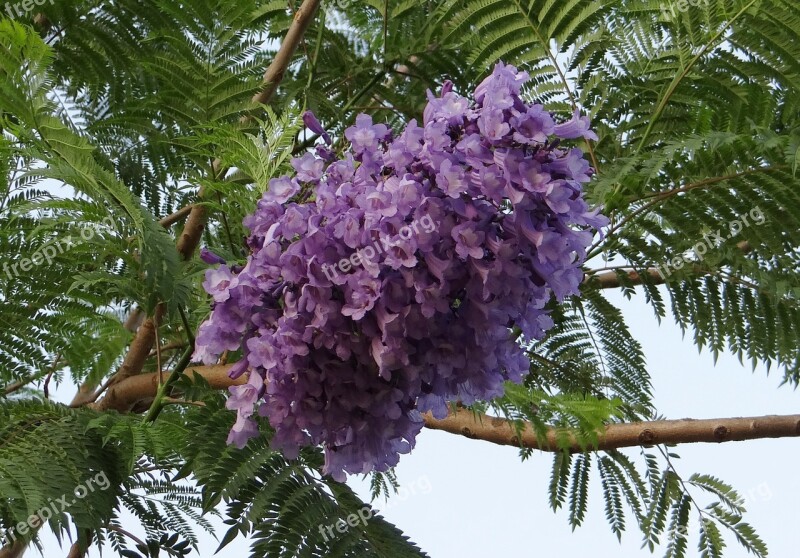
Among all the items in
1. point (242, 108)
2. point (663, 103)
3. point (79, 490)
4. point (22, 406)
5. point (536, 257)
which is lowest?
point (79, 490)

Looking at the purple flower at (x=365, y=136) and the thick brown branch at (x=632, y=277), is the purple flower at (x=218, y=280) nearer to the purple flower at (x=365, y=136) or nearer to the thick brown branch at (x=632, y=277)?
the purple flower at (x=365, y=136)

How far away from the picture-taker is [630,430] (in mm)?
1771

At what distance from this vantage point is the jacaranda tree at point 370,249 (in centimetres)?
107

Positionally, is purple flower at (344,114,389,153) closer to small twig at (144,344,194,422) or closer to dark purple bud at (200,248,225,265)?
dark purple bud at (200,248,225,265)

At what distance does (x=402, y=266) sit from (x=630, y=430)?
0.90 metres

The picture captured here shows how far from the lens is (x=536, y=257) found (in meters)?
1.08

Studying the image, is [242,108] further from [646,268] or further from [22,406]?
[646,268]

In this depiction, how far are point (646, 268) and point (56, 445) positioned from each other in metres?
1.21

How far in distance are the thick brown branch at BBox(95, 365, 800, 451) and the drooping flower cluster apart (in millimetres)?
509

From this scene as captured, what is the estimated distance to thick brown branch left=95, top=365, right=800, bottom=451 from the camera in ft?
5.52

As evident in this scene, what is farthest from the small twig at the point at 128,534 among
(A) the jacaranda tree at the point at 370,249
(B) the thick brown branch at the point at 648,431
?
(B) the thick brown branch at the point at 648,431

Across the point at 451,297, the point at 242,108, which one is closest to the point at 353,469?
the point at 451,297

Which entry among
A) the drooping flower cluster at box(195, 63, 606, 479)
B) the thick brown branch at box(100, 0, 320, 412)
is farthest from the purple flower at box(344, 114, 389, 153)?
the thick brown branch at box(100, 0, 320, 412)

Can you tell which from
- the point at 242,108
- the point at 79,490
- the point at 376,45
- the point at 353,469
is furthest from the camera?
the point at 376,45
